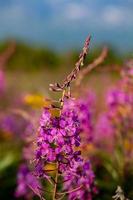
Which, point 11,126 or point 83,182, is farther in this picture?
point 11,126

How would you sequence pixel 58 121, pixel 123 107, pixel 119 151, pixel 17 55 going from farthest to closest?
pixel 17 55, pixel 119 151, pixel 123 107, pixel 58 121

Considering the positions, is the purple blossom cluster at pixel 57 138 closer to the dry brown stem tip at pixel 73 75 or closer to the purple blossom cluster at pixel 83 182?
the dry brown stem tip at pixel 73 75

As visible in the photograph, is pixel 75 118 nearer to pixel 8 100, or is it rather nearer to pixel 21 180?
pixel 21 180

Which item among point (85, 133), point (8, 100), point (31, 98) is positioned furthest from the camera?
point (8, 100)

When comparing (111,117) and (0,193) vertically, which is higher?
(111,117)

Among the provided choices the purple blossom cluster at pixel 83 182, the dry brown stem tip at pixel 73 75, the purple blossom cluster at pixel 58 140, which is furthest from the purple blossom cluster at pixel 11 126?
the dry brown stem tip at pixel 73 75

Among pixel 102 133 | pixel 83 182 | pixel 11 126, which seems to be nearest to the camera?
pixel 83 182

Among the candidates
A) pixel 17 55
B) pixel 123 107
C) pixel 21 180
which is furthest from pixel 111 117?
pixel 17 55

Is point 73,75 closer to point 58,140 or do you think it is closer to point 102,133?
point 58,140

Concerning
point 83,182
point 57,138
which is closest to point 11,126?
point 83,182
